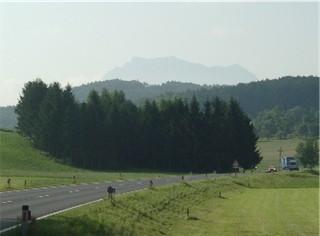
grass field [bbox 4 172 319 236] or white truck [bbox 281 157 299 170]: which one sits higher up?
white truck [bbox 281 157 299 170]

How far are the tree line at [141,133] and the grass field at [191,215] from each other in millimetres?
51077

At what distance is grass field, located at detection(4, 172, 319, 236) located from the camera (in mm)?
24406

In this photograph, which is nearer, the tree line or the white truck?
the tree line

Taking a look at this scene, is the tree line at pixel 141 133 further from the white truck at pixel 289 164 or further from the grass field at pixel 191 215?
the grass field at pixel 191 215

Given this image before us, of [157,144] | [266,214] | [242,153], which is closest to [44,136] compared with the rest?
[157,144]

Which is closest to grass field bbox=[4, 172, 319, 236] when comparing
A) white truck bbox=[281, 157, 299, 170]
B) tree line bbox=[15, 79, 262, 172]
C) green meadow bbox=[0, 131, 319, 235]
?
green meadow bbox=[0, 131, 319, 235]

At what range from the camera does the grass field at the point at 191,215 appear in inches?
961

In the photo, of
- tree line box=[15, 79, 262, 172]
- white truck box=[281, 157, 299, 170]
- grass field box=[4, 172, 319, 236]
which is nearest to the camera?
grass field box=[4, 172, 319, 236]

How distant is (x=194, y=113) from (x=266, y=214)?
77.2 meters

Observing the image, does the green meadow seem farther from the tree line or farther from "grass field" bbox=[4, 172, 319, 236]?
the tree line

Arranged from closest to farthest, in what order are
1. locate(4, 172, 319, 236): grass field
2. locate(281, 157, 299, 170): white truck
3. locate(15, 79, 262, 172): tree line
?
locate(4, 172, 319, 236): grass field < locate(15, 79, 262, 172): tree line < locate(281, 157, 299, 170): white truck

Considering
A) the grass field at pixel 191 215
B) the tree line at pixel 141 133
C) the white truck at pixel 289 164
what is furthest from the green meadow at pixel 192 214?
the white truck at pixel 289 164

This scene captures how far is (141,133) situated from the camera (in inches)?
4518

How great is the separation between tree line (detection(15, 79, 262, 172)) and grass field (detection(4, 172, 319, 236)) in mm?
51077
